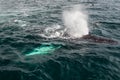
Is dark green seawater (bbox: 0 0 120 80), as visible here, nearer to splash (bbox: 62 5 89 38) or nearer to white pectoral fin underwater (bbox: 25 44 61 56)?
white pectoral fin underwater (bbox: 25 44 61 56)

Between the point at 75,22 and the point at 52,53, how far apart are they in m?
9.12

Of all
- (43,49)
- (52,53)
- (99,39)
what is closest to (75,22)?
(99,39)

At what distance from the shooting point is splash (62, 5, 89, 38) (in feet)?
62.4

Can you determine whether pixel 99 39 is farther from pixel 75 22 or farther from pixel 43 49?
pixel 75 22

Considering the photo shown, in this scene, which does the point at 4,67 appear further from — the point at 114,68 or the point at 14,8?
the point at 14,8

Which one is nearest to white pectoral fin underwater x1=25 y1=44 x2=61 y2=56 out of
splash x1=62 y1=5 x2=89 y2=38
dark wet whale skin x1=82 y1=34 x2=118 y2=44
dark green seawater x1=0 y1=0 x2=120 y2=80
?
dark green seawater x1=0 y1=0 x2=120 y2=80

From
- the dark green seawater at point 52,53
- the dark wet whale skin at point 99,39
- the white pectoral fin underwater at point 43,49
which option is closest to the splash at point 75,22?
the dark green seawater at point 52,53

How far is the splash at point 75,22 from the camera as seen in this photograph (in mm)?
19020

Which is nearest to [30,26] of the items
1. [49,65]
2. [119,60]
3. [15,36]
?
[15,36]

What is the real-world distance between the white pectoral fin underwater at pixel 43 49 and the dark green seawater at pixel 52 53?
334 mm

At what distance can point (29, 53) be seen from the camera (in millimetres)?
14438

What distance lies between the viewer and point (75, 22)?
22.8 metres

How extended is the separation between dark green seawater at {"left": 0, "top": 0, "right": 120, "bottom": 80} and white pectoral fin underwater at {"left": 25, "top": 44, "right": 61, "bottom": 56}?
13.2 inches

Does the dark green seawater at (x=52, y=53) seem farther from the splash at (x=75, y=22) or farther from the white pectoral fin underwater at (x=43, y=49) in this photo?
the splash at (x=75, y=22)
